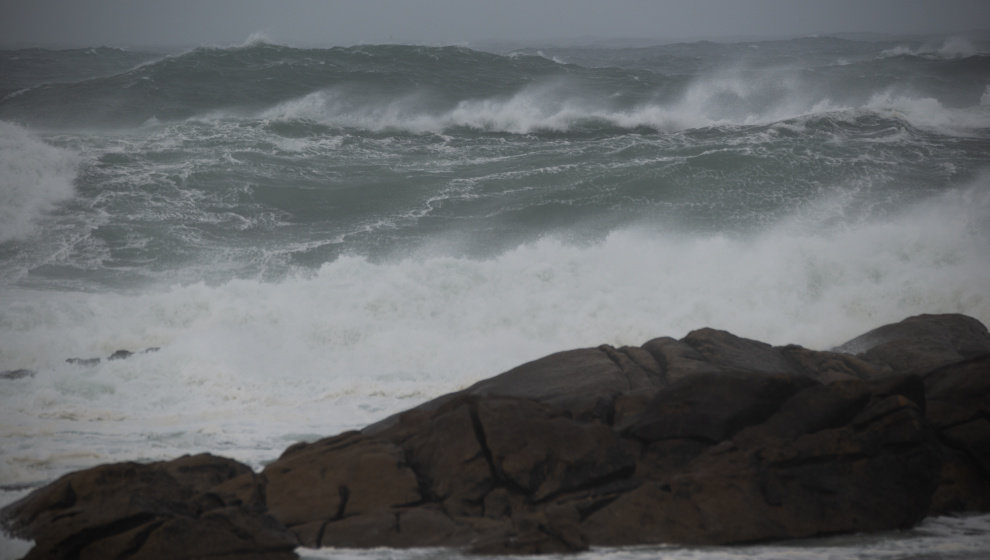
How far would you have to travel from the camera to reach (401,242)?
55.9ft

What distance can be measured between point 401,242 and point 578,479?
10.8 m

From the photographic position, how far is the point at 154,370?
11227 mm

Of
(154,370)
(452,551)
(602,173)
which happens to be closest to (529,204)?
(602,173)

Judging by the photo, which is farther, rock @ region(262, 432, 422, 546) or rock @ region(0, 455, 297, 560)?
rock @ region(262, 432, 422, 546)

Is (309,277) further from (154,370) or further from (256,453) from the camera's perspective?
(256,453)

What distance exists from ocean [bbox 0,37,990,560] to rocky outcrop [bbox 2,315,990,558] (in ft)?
0.93

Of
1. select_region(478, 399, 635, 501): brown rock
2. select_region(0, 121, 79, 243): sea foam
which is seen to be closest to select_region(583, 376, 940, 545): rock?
select_region(478, 399, 635, 501): brown rock

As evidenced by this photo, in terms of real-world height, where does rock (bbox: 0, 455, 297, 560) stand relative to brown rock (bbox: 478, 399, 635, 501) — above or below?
below

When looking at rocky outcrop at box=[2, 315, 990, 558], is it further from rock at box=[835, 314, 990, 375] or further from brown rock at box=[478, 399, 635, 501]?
rock at box=[835, 314, 990, 375]

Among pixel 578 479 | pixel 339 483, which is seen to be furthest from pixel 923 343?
pixel 339 483

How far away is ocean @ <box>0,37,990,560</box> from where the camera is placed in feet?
34.7

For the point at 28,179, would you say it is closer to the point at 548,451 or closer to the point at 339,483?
the point at 339,483

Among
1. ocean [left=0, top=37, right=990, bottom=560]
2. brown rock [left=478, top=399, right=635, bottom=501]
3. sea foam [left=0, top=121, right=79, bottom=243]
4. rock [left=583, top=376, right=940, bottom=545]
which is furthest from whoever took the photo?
sea foam [left=0, top=121, right=79, bottom=243]

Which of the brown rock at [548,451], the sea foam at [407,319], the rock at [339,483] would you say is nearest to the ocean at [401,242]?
the sea foam at [407,319]
